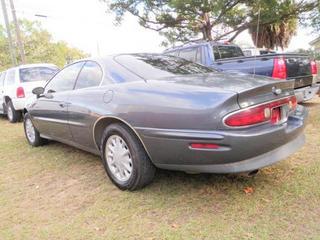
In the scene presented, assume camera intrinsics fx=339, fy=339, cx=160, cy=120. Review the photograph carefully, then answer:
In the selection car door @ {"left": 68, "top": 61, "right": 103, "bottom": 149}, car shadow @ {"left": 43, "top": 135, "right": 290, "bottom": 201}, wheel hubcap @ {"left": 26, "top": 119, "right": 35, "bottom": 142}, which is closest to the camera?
car shadow @ {"left": 43, "top": 135, "right": 290, "bottom": 201}

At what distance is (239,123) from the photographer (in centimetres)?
280

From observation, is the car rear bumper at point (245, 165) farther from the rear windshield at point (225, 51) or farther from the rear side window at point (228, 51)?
the rear side window at point (228, 51)

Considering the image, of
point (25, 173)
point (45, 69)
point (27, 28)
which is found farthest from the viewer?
point (27, 28)

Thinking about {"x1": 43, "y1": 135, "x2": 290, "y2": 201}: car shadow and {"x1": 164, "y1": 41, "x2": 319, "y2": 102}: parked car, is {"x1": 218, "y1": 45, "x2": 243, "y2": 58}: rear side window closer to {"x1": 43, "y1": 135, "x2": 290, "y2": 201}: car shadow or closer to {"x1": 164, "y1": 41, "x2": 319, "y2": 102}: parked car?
{"x1": 164, "y1": 41, "x2": 319, "y2": 102}: parked car

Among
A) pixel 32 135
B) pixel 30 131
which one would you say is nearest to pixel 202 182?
pixel 32 135

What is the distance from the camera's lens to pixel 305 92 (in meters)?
6.55

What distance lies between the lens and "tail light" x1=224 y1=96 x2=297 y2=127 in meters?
2.79

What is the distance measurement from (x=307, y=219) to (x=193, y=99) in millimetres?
1365

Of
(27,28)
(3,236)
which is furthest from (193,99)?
(27,28)

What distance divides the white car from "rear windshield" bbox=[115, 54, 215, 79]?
568cm

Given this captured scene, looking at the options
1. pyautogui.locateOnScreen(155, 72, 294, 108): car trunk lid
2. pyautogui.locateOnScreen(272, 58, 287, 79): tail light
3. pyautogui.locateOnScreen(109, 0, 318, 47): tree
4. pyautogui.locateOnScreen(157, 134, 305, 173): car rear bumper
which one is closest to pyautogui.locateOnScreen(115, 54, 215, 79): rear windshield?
pyautogui.locateOnScreen(155, 72, 294, 108): car trunk lid

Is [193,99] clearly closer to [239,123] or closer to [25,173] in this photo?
[239,123]

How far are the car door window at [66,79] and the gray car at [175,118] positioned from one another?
24 cm

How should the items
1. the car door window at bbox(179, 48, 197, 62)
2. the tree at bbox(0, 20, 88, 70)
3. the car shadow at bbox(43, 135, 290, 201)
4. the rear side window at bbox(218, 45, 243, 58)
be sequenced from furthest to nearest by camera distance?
the tree at bbox(0, 20, 88, 70) < the rear side window at bbox(218, 45, 243, 58) < the car door window at bbox(179, 48, 197, 62) < the car shadow at bbox(43, 135, 290, 201)
